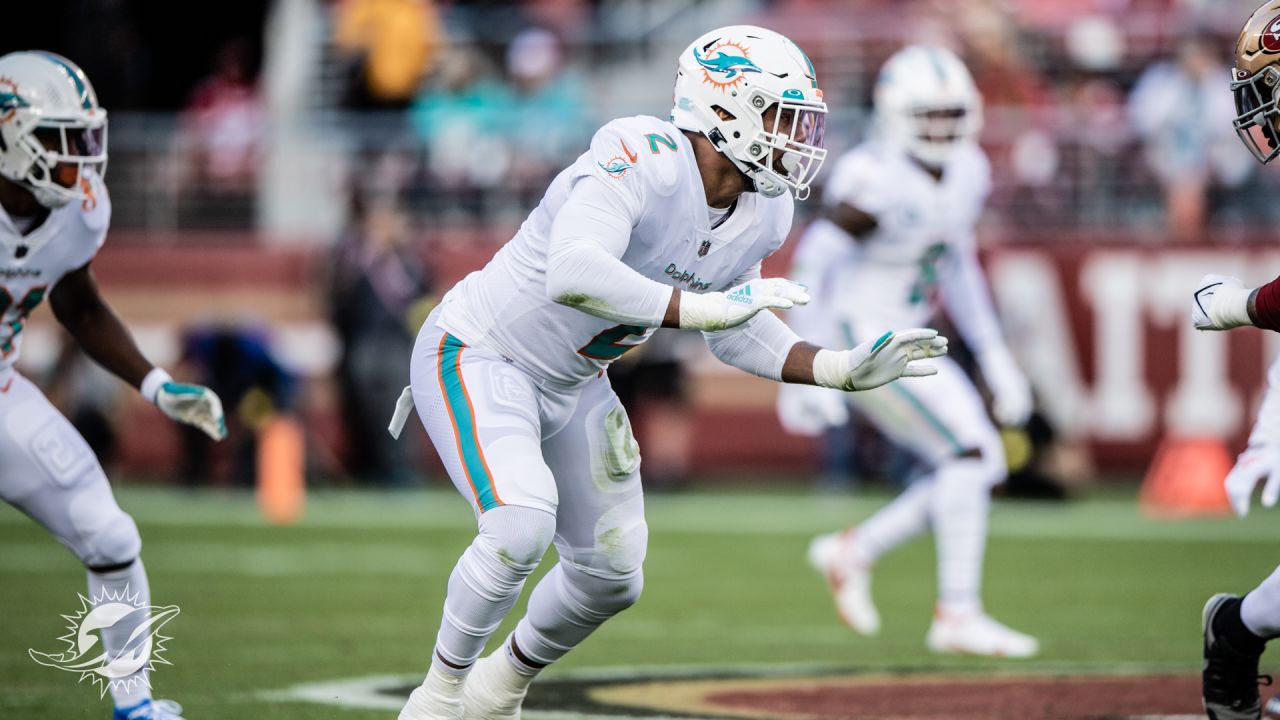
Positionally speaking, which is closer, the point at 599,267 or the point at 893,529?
the point at 599,267

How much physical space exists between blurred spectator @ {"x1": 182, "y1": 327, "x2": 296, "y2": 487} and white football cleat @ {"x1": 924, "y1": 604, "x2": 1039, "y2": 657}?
7.45 meters

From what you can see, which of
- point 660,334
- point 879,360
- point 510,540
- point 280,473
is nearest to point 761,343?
point 879,360

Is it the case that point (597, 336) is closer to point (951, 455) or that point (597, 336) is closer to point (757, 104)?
point (757, 104)

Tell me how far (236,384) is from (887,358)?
1053 cm

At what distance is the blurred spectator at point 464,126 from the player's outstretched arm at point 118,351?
9973mm

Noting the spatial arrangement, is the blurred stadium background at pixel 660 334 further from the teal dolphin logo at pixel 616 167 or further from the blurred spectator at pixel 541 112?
the teal dolphin logo at pixel 616 167

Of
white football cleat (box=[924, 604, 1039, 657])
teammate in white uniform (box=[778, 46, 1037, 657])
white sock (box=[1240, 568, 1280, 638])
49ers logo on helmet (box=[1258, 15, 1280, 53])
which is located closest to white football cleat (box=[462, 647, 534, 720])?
white sock (box=[1240, 568, 1280, 638])

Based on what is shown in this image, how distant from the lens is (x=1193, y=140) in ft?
49.6

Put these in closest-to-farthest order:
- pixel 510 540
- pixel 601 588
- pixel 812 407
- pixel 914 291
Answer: pixel 510 540
pixel 601 588
pixel 914 291
pixel 812 407

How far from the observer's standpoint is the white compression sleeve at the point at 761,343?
549 cm

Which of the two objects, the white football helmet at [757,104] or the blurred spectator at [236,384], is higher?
the white football helmet at [757,104]

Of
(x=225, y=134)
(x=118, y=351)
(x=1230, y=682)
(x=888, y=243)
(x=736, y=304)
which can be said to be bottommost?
(x=225, y=134)

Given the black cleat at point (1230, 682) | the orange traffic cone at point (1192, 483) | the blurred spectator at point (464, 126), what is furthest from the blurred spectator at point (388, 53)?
the black cleat at point (1230, 682)

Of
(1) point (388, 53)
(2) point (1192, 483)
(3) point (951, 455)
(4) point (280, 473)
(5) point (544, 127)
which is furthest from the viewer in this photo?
(1) point (388, 53)
